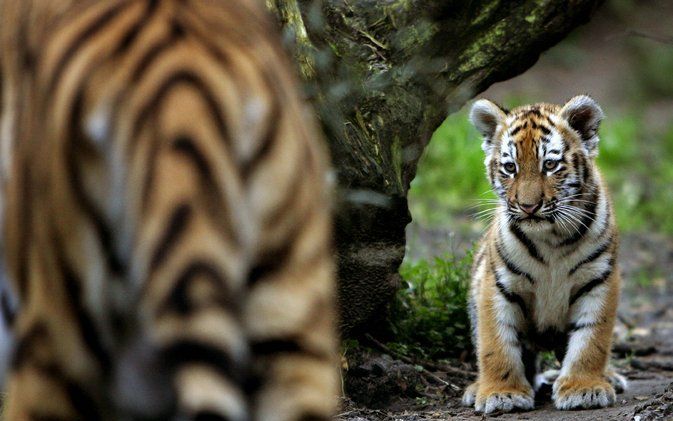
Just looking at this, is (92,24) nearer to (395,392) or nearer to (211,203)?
(211,203)

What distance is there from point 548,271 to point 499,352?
46cm

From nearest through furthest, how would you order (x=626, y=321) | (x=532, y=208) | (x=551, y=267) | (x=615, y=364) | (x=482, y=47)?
(x=532, y=208) → (x=551, y=267) → (x=482, y=47) → (x=615, y=364) → (x=626, y=321)

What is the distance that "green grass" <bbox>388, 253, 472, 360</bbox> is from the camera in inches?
229

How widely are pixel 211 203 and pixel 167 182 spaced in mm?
87

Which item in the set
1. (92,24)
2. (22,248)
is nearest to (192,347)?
(22,248)

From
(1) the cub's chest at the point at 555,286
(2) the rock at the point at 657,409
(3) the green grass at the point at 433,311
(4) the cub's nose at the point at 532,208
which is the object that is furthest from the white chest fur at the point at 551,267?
(2) the rock at the point at 657,409

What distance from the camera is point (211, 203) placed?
6.68 ft

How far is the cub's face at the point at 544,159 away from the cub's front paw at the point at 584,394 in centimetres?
77

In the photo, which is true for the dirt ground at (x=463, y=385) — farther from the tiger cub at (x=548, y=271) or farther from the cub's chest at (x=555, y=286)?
the cub's chest at (x=555, y=286)

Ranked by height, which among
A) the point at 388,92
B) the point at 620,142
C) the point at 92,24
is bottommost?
the point at 92,24

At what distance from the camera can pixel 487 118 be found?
6.04 meters

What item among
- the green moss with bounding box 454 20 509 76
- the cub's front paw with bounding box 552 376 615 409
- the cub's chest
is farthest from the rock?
the green moss with bounding box 454 20 509 76

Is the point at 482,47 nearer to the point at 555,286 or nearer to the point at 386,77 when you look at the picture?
the point at 386,77

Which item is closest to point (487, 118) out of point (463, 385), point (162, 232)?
point (463, 385)
